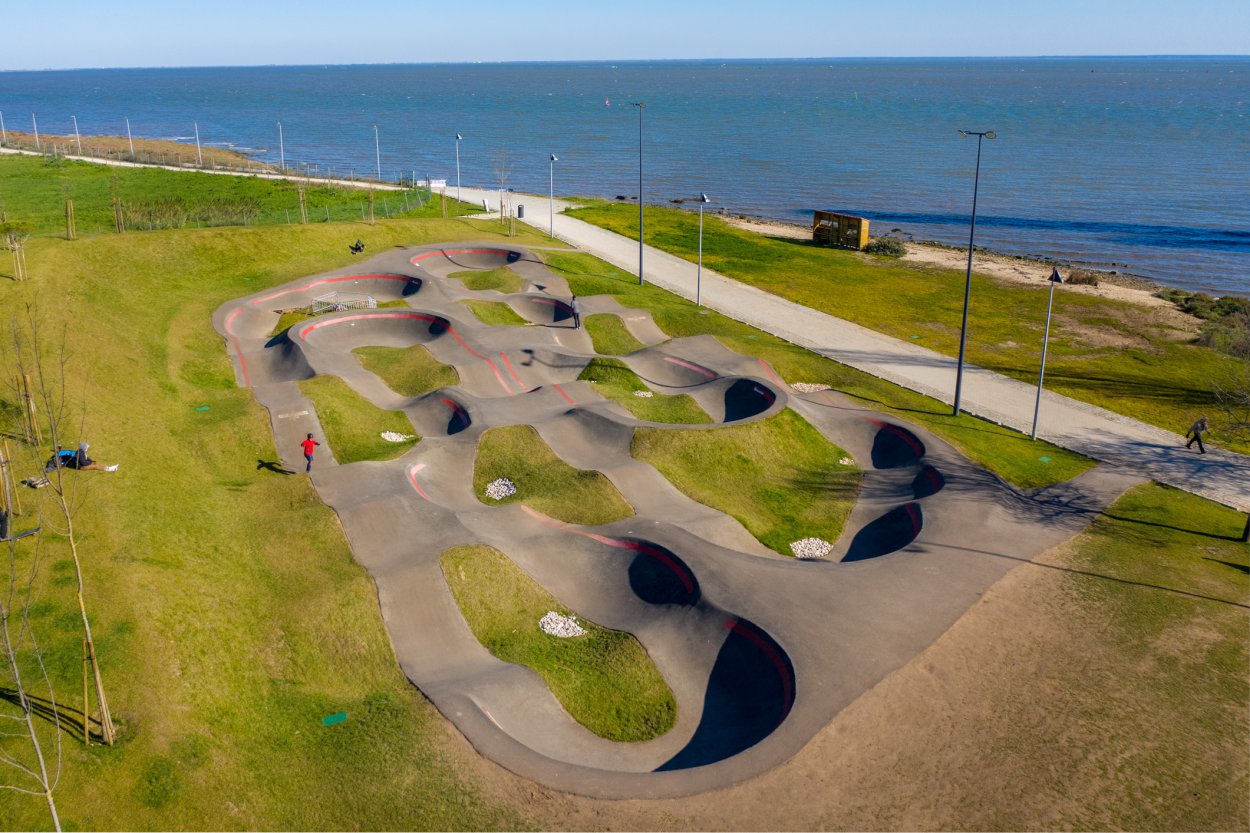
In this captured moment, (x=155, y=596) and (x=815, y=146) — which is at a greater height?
(x=815, y=146)

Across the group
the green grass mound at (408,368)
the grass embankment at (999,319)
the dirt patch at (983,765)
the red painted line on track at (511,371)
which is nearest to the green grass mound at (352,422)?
the green grass mound at (408,368)

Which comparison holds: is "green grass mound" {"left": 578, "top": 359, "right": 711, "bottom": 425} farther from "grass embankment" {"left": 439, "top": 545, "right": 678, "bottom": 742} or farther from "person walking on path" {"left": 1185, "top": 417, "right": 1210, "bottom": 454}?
"person walking on path" {"left": 1185, "top": 417, "right": 1210, "bottom": 454}

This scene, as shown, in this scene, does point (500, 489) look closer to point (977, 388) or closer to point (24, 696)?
point (24, 696)

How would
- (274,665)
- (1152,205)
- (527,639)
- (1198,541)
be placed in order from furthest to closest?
1. (1152,205)
2. (1198,541)
3. (527,639)
4. (274,665)

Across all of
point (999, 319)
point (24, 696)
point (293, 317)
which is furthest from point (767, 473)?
point (999, 319)

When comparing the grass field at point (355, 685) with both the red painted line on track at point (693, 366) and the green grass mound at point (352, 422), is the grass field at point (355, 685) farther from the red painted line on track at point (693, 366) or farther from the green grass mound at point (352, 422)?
the red painted line on track at point (693, 366)

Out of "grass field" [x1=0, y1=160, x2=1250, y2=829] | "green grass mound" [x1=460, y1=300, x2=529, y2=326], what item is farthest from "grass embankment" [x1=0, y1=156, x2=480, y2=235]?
"grass field" [x1=0, y1=160, x2=1250, y2=829]

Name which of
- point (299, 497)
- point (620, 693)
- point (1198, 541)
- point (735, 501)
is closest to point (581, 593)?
point (620, 693)

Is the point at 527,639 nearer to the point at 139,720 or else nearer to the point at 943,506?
the point at 139,720
